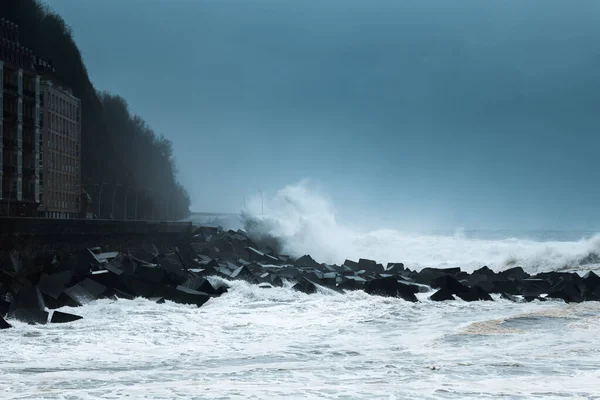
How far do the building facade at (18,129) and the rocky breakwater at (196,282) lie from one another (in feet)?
97.2

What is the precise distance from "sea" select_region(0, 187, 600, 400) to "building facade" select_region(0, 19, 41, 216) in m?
39.5

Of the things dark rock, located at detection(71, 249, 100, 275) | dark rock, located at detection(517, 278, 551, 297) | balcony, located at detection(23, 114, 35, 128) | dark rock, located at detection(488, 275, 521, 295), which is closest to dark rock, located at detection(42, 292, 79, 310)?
dark rock, located at detection(71, 249, 100, 275)

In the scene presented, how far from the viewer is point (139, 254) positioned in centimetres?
3023

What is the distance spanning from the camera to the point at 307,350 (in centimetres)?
1435

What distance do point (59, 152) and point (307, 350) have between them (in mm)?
69819

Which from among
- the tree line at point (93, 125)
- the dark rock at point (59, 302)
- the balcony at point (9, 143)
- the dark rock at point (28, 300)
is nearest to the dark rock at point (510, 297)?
the dark rock at point (59, 302)

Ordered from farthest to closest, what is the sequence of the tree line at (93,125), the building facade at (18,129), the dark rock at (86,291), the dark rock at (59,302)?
the tree line at (93,125) < the building facade at (18,129) < the dark rock at (86,291) < the dark rock at (59,302)

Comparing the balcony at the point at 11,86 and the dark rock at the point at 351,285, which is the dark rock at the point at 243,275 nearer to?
the dark rock at the point at 351,285

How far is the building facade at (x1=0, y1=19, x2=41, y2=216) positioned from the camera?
58375 mm

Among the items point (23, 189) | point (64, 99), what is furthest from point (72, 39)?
point (23, 189)

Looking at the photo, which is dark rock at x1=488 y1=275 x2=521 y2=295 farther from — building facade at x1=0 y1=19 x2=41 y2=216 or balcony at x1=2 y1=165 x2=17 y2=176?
balcony at x1=2 y1=165 x2=17 y2=176

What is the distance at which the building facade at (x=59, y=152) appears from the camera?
73812mm

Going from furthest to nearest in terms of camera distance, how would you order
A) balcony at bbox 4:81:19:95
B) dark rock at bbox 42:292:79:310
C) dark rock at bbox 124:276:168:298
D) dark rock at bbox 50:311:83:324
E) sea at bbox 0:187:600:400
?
balcony at bbox 4:81:19:95, dark rock at bbox 124:276:168:298, dark rock at bbox 42:292:79:310, dark rock at bbox 50:311:83:324, sea at bbox 0:187:600:400

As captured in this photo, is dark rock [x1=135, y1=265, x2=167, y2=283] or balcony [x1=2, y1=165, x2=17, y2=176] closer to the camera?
dark rock [x1=135, y1=265, x2=167, y2=283]
